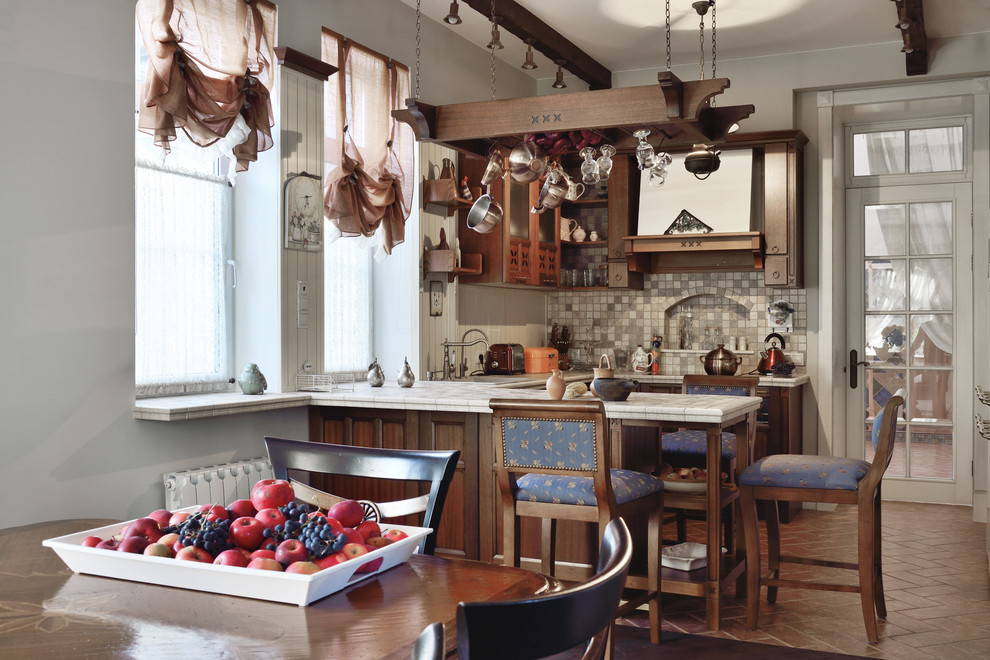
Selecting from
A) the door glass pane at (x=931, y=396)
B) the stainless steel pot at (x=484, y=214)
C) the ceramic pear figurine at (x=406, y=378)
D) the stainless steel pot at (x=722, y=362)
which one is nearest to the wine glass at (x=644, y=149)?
the stainless steel pot at (x=484, y=214)

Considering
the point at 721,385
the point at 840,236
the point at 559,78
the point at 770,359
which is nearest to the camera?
the point at 721,385

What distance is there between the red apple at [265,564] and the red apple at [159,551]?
188 mm

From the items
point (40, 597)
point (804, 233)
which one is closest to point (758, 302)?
point (804, 233)

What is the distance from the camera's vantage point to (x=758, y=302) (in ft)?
22.9

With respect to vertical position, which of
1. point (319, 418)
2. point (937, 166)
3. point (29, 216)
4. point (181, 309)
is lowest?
point (319, 418)

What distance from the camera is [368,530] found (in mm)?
1738

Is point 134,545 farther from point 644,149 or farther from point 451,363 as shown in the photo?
point 451,363

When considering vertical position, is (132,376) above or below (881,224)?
below

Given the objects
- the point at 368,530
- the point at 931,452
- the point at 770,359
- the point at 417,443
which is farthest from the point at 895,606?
the point at 368,530

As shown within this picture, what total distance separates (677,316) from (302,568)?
6.08 m

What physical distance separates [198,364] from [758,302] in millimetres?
4301

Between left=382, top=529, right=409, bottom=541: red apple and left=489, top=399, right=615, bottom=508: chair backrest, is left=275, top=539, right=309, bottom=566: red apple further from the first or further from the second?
left=489, top=399, right=615, bottom=508: chair backrest

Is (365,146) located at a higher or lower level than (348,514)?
higher

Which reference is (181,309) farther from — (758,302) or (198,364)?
(758,302)
